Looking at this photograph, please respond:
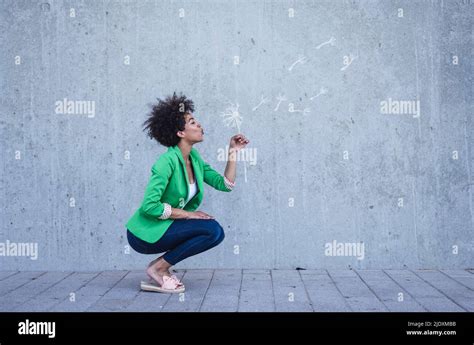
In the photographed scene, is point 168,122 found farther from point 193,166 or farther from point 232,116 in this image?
point 232,116

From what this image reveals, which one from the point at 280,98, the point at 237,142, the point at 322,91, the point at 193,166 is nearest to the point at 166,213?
the point at 193,166

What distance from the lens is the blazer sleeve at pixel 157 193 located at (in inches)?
195

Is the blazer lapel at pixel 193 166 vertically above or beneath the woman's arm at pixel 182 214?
above

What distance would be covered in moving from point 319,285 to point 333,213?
93cm

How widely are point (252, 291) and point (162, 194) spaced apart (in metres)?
1.00

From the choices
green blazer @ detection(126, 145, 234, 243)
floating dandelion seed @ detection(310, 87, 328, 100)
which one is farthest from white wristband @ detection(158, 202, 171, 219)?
floating dandelion seed @ detection(310, 87, 328, 100)

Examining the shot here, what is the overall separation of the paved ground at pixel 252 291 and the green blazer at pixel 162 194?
19.2 inches

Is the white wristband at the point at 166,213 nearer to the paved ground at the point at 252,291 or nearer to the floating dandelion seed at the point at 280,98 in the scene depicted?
the paved ground at the point at 252,291

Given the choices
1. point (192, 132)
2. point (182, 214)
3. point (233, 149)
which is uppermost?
point (192, 132)

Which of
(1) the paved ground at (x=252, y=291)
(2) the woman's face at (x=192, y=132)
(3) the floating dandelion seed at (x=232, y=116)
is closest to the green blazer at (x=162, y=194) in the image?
(2) the woman's face at (x=192, y=132)

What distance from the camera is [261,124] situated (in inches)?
243

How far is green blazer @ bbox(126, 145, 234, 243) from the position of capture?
4977 millimetres

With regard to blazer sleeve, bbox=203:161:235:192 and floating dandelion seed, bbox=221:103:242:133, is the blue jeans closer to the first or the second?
blazer sleeve, bbox=203:161:235:192
